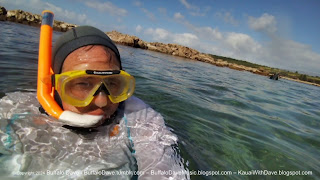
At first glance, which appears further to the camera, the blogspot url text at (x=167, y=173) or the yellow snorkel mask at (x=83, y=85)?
the yellow snorkel mask at (x=83, y=85)

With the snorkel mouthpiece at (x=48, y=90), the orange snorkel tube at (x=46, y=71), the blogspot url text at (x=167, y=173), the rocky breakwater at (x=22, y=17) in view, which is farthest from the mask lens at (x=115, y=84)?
the rocky breakwater at (x=22, y=17)

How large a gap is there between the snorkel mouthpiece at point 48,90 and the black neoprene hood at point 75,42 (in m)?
0.09

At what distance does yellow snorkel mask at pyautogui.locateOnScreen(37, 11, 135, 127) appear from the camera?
6.15 feet

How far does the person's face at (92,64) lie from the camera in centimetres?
192

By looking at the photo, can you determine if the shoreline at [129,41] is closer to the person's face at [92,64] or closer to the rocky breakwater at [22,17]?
the rocky breakwater at [22,17]

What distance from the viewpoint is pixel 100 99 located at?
1.94m

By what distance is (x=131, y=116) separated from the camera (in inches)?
94.9

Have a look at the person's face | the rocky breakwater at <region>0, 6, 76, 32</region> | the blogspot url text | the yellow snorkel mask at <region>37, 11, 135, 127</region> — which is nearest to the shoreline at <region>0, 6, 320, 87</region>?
the rocky breakwater at <region>0, 6, 76, 32</region>

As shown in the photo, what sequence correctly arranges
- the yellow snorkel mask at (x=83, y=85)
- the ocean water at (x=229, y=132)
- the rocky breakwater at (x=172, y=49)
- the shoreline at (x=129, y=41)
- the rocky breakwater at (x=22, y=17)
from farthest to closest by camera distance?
the rocky breakwater at (x=172, y=49)
the shoreline at (x=129, y=41)
the rocky breakwater at (x=22, y=17)
the ocean water at (x=229, y=132)
the yellow snorkel mask at (x=83, y=85)

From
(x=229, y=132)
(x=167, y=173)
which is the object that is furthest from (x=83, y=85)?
(x=229, y=132)

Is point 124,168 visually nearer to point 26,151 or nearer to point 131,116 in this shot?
point 131,116

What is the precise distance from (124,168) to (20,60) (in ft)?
20.4

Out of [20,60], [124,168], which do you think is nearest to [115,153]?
[124,168]

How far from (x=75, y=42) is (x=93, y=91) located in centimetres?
55
